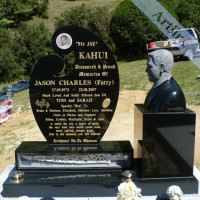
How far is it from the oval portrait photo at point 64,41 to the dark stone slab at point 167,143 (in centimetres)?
145

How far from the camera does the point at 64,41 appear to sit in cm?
424

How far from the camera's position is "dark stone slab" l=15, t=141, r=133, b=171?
427 centimetres

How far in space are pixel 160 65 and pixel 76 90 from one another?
4.20 feet

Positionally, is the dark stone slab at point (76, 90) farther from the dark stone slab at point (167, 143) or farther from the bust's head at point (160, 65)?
the dark stone slab at point (167, 143)

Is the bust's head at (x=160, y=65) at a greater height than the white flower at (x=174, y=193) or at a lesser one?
greater

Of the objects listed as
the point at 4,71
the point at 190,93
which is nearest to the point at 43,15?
the point at 4,71

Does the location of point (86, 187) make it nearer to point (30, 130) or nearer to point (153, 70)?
point (153, 70)

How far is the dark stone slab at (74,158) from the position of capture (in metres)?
4.27

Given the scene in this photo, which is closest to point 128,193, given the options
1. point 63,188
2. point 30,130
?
point 63,188

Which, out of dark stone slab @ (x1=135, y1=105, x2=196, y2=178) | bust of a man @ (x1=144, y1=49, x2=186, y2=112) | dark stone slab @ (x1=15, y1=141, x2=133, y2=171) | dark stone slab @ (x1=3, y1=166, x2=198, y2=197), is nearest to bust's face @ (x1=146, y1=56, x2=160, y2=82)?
bust of a man @ (x1=144, y1=49, x2=186, y2=112)

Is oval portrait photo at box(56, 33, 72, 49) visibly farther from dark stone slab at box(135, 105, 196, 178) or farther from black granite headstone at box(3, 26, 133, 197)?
dark stone slab at box(135, 105, 196, 178)

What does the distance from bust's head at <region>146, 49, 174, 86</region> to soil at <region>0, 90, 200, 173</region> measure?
2179mm

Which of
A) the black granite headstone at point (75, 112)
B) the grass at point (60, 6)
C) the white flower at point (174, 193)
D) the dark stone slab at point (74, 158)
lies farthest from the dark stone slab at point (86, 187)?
the grass at point (60, 6)

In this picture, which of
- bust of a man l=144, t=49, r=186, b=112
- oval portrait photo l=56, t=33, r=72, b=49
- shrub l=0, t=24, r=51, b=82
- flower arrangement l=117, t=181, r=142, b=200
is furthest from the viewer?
shrub l=0, t=24, r=51, b=82
